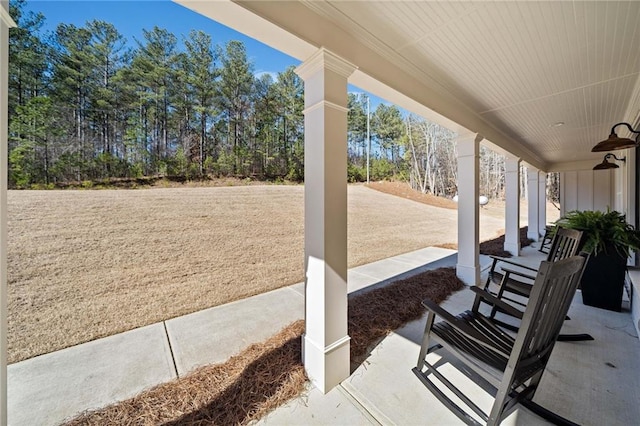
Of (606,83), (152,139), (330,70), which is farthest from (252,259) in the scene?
(152,139)

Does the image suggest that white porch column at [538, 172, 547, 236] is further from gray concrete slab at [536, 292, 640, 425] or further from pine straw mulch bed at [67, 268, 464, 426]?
pine straw mulch bed at [67, 268, 464, 426]

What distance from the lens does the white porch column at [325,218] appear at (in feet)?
5.17

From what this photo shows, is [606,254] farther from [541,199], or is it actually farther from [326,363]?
[541,199]

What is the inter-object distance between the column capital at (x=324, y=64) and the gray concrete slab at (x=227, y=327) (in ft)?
7.22

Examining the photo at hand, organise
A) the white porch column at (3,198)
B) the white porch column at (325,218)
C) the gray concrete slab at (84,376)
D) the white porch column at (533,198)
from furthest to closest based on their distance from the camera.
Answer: the white porch column at (533,198) → the white porch column at (325,218) → the gray concrete slab at (84,376) → the white porch column at (3,198)

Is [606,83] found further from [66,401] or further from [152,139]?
[152,139]

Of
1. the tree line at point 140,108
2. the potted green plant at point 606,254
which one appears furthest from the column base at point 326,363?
the potted green plant at point 606,254

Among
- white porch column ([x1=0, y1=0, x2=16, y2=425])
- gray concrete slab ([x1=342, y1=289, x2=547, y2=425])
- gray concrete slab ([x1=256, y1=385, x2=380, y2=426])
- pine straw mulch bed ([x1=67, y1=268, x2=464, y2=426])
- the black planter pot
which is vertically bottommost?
gray concrete slab ([x1=256, y1=385, x2=380, y2=426])

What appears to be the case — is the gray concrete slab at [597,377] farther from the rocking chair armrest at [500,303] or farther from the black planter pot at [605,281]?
the rocking chair armrest at [500,303]

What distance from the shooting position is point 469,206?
3422 millimetres

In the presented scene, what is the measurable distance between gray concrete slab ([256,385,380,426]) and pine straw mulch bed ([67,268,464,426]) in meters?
0.06

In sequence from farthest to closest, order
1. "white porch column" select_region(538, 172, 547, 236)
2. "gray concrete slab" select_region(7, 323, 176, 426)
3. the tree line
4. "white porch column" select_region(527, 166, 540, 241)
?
"white porch column" select_region(538, 172, 547, 236) < "white porch column" select_region(527, 166, 540, 241) < the tree line < "gray concrete slab" select_region(7, 323, 176, 426)

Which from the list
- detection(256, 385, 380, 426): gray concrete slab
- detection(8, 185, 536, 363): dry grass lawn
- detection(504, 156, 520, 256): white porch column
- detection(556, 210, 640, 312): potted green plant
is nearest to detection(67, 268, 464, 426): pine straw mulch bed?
detection(256, 385, 380, 426): gray concrete slab

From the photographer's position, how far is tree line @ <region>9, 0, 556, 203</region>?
19.1 feet
